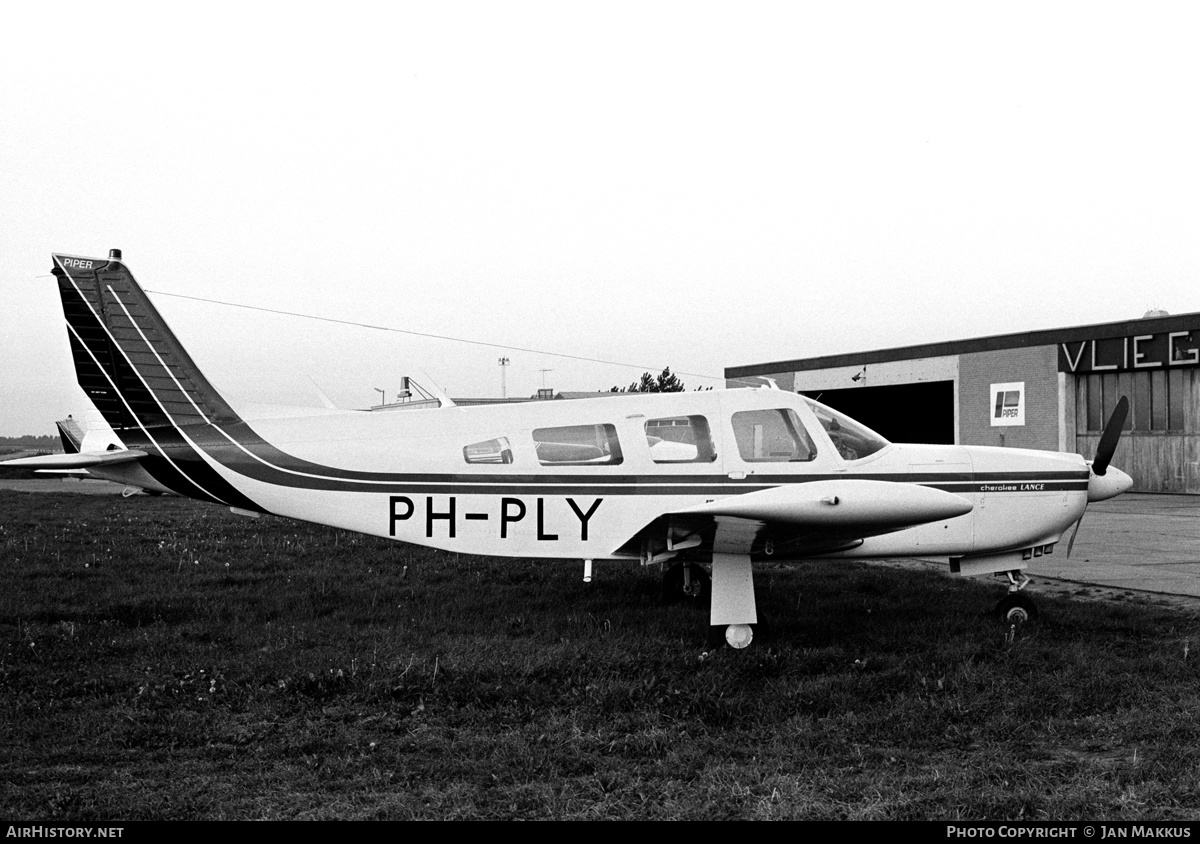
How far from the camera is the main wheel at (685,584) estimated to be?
9.43m

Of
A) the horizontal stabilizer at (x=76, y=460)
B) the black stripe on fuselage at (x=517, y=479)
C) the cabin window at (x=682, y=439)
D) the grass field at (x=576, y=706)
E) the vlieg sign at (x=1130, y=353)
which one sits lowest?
the grass field at (x=576, y=706)

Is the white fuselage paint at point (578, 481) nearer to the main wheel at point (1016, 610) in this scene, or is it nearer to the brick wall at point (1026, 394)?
the main wheel at point (1016, 610)

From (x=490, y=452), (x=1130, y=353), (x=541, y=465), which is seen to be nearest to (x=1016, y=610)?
(x=541, y=465)

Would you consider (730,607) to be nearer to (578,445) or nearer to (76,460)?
(578,445)

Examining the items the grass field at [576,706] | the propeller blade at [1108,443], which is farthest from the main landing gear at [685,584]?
the propeller blade at [1108,443]

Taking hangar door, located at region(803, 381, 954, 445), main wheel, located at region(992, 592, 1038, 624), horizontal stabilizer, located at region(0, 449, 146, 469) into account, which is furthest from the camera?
hangar door, located at region(803, 381, 954, 445)

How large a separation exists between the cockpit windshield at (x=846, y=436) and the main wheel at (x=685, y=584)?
2203mm

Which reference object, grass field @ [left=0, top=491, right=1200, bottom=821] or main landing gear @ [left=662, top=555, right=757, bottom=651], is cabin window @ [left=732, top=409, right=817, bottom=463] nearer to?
main landing gear @ [left=662, top=555, right=757, bottom=651]

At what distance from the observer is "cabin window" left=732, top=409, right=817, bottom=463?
315 inches

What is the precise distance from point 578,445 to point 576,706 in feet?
8.93

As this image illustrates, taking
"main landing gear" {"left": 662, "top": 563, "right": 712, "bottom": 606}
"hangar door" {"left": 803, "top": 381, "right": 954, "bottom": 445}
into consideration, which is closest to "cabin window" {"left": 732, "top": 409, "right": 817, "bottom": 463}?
"main landing gear" {"left": 662, "top": 563, "right": 712, "bottom": 606}

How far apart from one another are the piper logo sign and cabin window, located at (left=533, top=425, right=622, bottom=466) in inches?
1006

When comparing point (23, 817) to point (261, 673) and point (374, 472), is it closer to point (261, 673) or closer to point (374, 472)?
point (261, 673)

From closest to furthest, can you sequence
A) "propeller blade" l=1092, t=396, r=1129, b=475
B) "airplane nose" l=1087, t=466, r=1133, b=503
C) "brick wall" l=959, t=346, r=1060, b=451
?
"airplane nose" l=1087, t=466, r=1133, b=503 < "propeller blade" l=1092, t=396, r=1129, b=475 < "brick wall" l=959, t=346, r=1060, b=451
